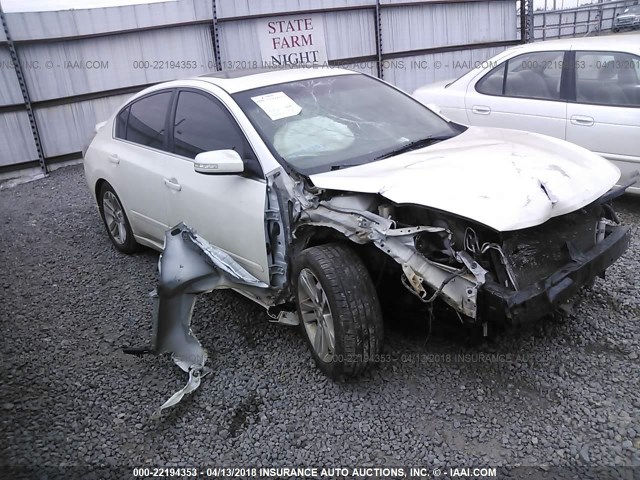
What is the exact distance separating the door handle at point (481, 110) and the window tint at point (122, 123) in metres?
3.37

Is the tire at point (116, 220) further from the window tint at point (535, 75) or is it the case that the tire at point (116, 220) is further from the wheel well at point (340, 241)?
the window tint at point (535, 75)

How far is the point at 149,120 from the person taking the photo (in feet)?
14.3

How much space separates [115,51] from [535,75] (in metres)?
6.02

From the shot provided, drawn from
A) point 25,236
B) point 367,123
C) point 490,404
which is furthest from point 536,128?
point 25,236

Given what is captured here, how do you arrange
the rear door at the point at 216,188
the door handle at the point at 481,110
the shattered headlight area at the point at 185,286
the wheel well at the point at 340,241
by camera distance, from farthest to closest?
the door handle at the point at 481,110 < the rear door at the point at 216,188 < the shattered headlight area at the point at 185,286 < the wheel well at the point at 340,241

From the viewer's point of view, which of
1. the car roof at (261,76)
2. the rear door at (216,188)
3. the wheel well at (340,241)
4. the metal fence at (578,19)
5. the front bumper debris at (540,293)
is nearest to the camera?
the front bumper debris at (540,293)

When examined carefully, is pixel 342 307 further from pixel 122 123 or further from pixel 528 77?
pixel 528 77

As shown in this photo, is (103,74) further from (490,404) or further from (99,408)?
(490,404)

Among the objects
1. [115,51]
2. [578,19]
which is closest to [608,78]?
[115,51]

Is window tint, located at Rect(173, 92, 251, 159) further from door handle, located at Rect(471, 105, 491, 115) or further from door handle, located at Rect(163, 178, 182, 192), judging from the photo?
door handle, located at Rect(471, 105, 491, 115)

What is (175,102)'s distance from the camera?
4.08 metres

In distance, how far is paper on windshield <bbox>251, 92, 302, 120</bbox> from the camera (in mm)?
3521

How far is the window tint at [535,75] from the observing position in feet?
17.2

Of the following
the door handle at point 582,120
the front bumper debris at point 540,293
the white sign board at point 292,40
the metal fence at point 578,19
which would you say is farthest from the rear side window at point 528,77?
the metal fence at point 578,19
